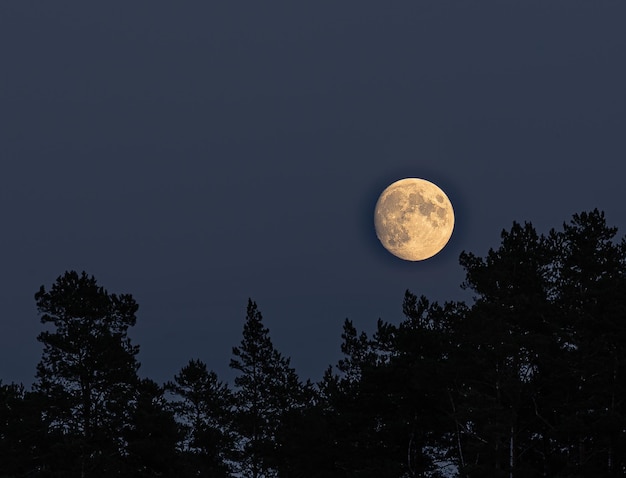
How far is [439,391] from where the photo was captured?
2000 inches

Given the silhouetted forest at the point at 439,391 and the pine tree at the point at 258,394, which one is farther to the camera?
the pine tree at the point at 258,394

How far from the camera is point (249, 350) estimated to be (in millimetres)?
74938

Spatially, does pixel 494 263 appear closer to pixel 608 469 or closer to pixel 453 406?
pixel 453 406

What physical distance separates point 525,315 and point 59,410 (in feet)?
75.7

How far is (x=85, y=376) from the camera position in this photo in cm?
5147

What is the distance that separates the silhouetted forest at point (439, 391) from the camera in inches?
1721

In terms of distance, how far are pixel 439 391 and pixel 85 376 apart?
17.4m

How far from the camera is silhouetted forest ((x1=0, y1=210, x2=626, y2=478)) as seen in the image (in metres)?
43.7

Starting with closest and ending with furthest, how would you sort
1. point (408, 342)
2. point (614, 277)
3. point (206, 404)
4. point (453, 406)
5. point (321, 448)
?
point (614, 277), point (453, 406), point (408, 342), point (321, 448), point (206, 404)

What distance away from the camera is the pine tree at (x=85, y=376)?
51219mm

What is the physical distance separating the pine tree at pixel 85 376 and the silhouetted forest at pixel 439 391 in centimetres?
7

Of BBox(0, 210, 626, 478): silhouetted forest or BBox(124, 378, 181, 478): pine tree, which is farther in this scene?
BBox(124, 378, 181, 478): pine tree

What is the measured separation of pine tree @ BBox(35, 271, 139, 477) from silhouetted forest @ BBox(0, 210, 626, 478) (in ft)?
0.22

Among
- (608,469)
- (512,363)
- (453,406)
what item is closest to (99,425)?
(453,406)
